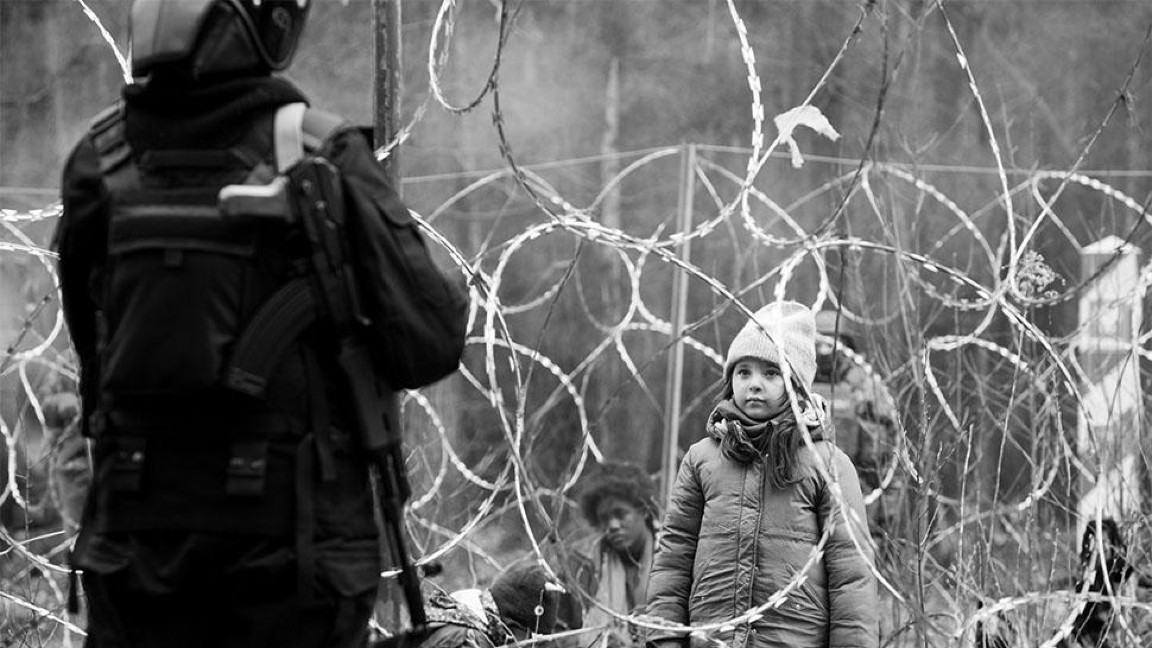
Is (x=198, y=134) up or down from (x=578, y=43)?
down

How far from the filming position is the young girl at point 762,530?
458cm

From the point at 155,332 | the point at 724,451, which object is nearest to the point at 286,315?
the point at 155,332

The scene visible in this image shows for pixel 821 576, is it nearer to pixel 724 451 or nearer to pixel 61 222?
pixel 724 451

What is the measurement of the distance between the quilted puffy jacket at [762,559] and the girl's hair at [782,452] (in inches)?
0.9

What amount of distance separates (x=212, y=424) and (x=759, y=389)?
2.07 meters

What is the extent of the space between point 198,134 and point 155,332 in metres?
0.38

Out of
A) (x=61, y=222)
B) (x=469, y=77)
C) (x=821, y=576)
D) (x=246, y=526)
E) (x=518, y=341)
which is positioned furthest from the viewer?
(x=469, y=77)

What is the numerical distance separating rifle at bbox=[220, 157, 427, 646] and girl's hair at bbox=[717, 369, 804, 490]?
1631mm

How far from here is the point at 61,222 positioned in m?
3.35

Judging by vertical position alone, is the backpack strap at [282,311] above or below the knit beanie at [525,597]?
above

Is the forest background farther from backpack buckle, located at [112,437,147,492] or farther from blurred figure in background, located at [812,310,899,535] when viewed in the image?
backpack buckle, located at [112,437,147,492]

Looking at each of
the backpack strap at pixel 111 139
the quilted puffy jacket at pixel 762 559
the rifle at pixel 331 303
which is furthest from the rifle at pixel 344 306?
the quilted puffy jacket at pixel 762 559

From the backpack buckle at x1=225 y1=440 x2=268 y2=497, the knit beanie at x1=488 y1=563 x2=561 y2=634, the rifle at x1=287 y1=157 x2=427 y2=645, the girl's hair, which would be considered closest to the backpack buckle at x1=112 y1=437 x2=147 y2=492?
the backpack buckle at x1=225 y1=440 x2=268 y2=497

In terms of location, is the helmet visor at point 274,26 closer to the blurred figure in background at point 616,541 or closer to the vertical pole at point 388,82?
the vertical pole at point 388,82
